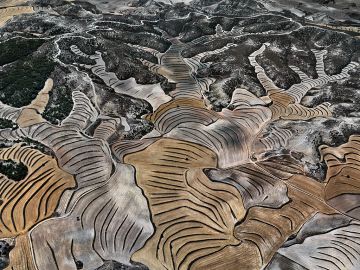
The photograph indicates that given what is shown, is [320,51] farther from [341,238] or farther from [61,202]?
[61,202]

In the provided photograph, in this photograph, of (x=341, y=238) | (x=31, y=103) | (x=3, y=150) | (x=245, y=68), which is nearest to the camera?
(x=341, y=238)

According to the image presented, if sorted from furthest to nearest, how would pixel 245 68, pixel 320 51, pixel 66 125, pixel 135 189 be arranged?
pixel 320 51 → pixel 245 68 → pixel 66 125 → pixel 135 189

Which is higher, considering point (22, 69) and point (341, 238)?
point (22, 69)

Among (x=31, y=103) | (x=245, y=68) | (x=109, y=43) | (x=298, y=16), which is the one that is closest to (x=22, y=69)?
(x=31, y=103)

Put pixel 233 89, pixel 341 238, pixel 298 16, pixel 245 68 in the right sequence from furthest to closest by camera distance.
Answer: pixel 298 16 → pixel 245 68 → pixel 233 89 → pixel 341 238

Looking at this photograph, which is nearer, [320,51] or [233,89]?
[233,89]

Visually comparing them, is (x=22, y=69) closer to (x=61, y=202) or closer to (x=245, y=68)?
(x=61, y=202)

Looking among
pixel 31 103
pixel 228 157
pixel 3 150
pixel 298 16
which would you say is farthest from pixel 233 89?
pixel 298 16

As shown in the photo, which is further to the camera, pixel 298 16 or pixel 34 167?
pixel 298 16

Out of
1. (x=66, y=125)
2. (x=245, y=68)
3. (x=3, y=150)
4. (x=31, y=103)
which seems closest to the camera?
(x=3, y=150)
